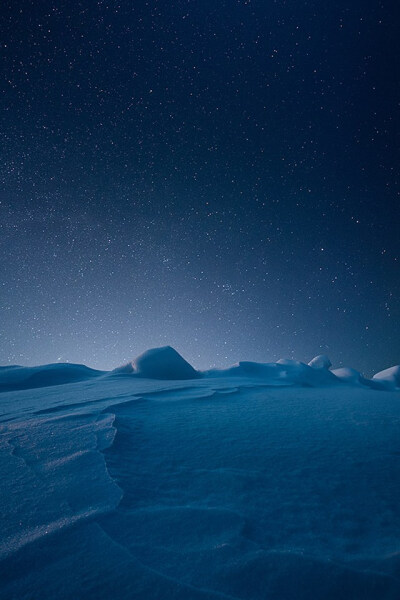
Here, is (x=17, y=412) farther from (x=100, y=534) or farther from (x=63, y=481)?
(x=100, y=534)

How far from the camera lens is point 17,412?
3.29 m

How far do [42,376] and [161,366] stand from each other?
10.2 ft

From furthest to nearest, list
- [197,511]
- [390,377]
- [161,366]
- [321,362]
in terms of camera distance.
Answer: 1. [321,362]
2. [390,377]
3. [161,366]
4. [197,511]

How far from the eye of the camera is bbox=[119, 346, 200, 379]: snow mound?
7453mm

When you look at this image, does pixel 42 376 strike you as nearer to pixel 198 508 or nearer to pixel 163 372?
pixel 163 372

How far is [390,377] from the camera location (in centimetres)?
1048

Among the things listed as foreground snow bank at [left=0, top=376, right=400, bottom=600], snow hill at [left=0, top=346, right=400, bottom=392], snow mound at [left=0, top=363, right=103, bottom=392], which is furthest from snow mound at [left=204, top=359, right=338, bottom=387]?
foreground snow bank at [left=0, top=376, right=400, bottom=600]

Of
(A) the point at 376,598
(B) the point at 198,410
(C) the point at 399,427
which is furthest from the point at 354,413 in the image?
(A) the point at 376,598

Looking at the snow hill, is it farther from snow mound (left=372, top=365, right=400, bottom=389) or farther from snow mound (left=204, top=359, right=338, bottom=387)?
snow mound (left=372, top=365, right=400, bottom=389)

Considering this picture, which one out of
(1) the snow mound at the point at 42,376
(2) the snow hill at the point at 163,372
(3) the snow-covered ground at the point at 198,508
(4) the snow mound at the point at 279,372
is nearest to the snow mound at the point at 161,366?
(2) the snow hill at the point at 163,372

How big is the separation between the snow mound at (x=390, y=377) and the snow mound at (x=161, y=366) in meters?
7.36

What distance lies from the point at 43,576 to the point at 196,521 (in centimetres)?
60

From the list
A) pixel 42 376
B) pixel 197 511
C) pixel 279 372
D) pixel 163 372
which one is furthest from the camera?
pixel 279 372

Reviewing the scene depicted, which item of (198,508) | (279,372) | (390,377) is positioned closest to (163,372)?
(279,372)
